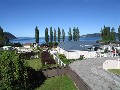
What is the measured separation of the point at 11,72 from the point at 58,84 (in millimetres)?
6414

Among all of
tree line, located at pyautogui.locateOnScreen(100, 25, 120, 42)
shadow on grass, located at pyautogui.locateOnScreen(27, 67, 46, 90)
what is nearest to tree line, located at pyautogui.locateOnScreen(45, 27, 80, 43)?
tree line, located at pyautogui.locateOnScreen(100, 25, 120, 42)

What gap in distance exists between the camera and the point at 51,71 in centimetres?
3484

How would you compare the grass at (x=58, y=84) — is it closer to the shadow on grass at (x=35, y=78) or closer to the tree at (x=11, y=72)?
the shadow on grass at (x=35, y=78)

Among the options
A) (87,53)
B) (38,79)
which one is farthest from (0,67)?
(87,53)

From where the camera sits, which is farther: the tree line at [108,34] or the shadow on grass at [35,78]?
the tree line at [108,34]

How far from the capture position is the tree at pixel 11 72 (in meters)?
26.7

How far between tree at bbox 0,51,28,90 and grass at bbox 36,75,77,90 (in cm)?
281

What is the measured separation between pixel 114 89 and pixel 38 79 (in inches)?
526

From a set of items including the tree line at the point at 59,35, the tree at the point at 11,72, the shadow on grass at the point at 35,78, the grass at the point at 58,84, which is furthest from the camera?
the tree line at the point at 59,35

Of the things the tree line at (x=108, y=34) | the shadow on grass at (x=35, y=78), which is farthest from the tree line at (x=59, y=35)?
the shadow on grass at (x=35, y=78)

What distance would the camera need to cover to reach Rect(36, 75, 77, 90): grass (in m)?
28.6

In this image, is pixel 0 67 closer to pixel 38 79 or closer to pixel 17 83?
pixel 17 83

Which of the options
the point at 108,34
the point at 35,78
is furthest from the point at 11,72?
the point at 108,34

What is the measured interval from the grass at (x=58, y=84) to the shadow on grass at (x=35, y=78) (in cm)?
86
